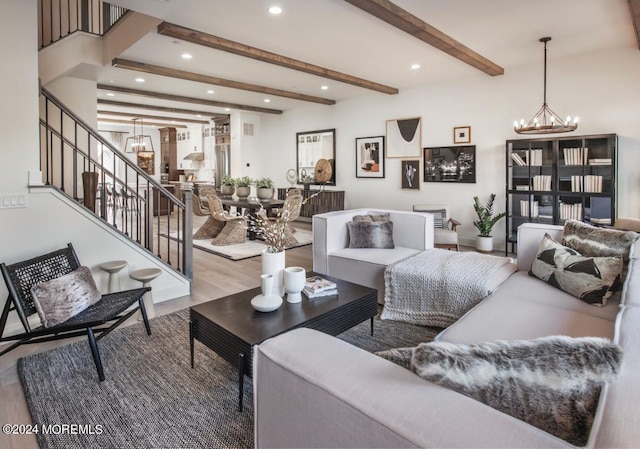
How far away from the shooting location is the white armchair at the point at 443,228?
208 inches

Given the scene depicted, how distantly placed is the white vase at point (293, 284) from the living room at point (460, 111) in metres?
1.89

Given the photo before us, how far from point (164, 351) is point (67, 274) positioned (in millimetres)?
855

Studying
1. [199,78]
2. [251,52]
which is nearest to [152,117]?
[199,78]

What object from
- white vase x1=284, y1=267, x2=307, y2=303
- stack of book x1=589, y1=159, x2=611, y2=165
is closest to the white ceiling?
stack of book x1=589, y1=159, x2=611, y2=165

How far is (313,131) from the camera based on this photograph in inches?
358

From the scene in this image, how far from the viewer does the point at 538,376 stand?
0.95 m

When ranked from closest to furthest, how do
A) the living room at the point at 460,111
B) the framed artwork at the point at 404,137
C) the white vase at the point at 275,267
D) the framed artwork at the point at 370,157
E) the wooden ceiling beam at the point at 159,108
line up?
the white vase at the point at 275,267 → the living room at the point at 460,111 → the framed artwork at the point at 404,137 → the framed artwork at the point at 370,157 → the wooden ceiling beam at the point at 159,108

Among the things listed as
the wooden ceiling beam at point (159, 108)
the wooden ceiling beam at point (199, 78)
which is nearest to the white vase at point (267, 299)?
the wooden ceiling beam at point (199, 78)

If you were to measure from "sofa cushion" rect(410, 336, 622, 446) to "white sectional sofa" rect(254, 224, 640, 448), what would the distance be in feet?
0.12

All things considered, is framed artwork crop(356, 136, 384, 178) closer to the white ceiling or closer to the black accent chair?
the white ceiling

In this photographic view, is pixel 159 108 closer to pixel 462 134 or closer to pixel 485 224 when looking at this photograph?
pixel 462 134

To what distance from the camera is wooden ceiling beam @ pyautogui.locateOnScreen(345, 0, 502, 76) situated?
3510mm

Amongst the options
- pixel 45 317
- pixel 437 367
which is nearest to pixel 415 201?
pixel 45 317

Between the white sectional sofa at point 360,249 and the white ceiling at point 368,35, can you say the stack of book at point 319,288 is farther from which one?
the white ceiling at point 368,35
